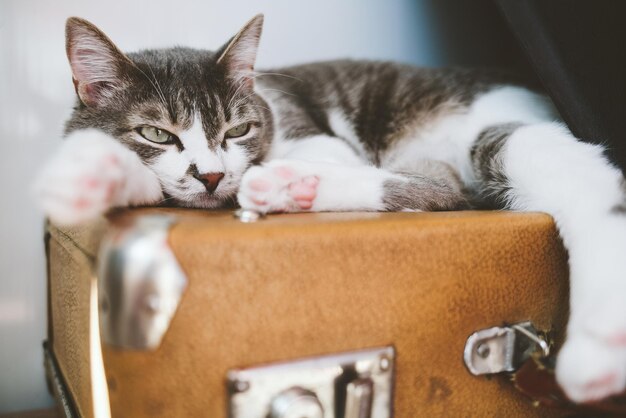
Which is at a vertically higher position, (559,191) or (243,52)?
(243,52)

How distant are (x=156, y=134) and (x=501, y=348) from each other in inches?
26.0

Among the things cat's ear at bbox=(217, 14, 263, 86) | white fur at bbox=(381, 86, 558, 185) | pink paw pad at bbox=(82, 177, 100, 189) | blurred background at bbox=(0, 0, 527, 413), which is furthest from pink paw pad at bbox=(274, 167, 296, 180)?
blurred background at bbox=(0, 0, 527, 413)

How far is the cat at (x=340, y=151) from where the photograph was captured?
0.50 m

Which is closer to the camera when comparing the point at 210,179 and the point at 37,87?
the point at 210,179

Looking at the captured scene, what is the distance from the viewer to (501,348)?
56 centimetres

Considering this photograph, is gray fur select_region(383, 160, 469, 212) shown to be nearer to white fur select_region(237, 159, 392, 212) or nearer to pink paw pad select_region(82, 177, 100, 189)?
white fur select_region(237, 159, 392, 212)

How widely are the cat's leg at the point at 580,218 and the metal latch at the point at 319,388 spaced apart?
0.64 ft

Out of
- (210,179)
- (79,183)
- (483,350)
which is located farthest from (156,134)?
(483,350)

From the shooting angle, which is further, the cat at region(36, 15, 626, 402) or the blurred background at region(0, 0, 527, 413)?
the blurred background at region(0, 0, 527, 413)

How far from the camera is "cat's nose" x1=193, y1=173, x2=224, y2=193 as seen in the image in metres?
0.75

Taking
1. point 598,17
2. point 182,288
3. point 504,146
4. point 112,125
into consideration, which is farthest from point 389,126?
point 182,288

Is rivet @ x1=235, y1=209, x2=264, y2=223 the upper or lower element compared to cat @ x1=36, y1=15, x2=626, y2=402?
lower

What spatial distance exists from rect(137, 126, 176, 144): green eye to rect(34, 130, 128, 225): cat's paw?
0.30 metres

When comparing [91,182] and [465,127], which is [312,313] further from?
[465,127]
